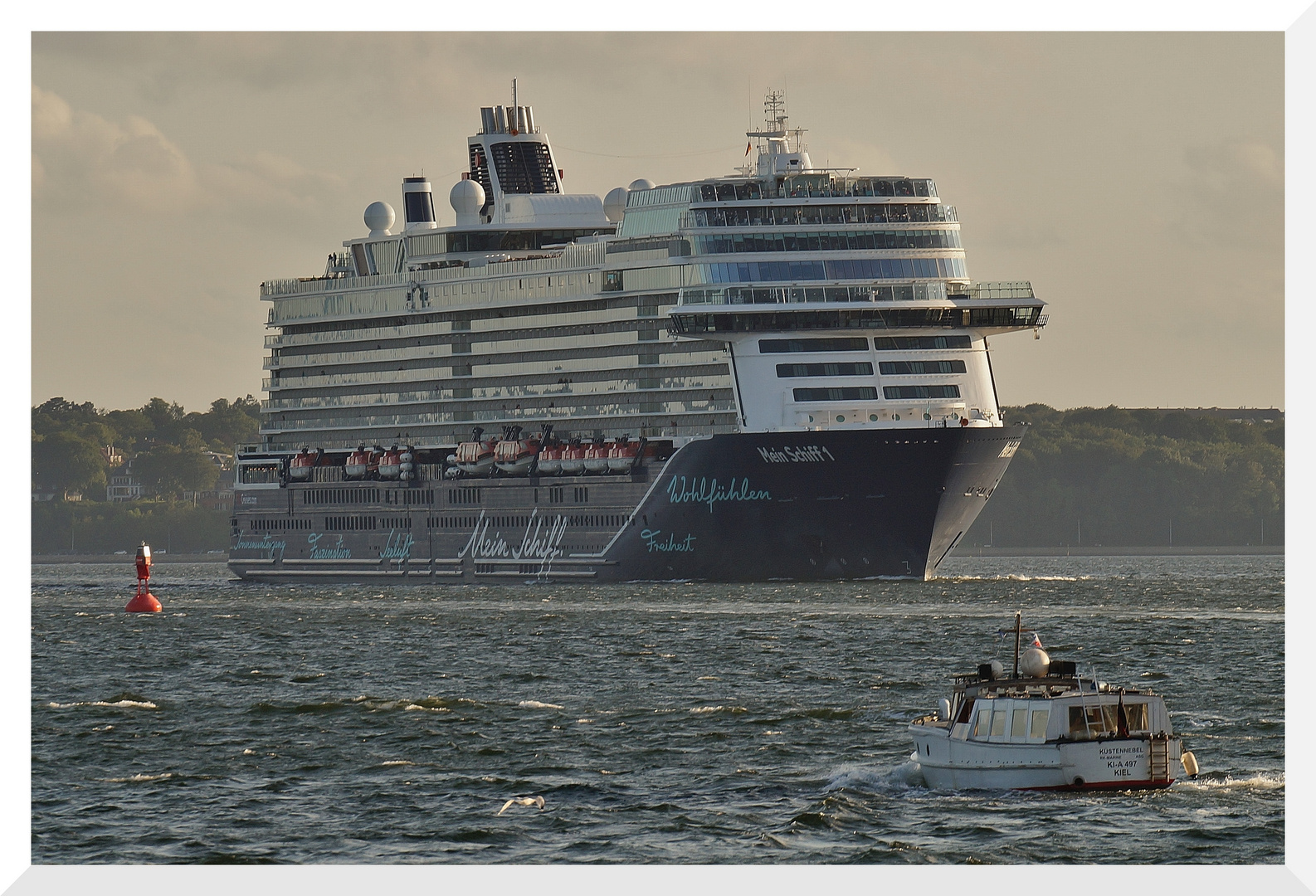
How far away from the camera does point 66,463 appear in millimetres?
187500

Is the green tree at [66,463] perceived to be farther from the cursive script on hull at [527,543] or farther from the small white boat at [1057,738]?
the small white boat at [1057,738]

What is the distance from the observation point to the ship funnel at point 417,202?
117750mm

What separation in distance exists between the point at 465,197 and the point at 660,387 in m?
21.0

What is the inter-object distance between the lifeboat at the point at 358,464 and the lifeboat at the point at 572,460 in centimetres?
1548

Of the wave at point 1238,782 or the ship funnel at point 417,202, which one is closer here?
the wave at point 1238,782

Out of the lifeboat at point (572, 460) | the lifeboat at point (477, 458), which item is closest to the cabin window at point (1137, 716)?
the lifeboat at point (572, 460)

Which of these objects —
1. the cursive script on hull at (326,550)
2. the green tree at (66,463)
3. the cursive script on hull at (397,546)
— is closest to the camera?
the cursive script on hull at (397,546)

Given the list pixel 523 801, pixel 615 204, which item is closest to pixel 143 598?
pixel 615 204

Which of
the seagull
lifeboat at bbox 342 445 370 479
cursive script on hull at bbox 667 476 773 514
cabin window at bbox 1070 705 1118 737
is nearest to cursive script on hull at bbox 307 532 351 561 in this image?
lifeboat at bbox 342 445 370 479

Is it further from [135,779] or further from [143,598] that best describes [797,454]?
[135,779]

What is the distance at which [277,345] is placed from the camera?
402 feet

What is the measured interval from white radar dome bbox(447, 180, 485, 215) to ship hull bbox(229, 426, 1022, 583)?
16.5 meters
